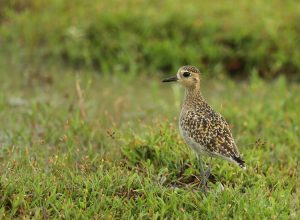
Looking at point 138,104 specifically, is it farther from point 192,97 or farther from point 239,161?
point 239,161

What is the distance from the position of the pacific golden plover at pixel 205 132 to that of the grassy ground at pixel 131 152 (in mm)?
310

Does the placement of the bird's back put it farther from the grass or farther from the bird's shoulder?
the grass

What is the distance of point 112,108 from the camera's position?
32.2 ft

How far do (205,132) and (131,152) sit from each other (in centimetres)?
106

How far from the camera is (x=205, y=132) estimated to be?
22.2 ft

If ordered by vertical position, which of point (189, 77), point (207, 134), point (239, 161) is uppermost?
point (189, 77)

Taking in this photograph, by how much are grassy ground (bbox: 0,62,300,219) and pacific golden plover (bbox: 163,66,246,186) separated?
12.2 inches

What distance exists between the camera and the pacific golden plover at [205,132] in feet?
21.8

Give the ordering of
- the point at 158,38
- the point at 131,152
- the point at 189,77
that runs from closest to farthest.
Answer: the point at 131,152 → the point at 189,77 → the point at 158,38

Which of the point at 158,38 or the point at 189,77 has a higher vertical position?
the point at 189,77

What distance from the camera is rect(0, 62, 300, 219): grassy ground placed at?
6.25 metres

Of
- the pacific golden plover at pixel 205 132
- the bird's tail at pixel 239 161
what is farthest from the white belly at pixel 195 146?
the bird's tail at pixel 239 161

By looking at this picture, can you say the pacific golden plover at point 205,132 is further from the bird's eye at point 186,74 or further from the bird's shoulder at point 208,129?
the bird's eye at point 186,74

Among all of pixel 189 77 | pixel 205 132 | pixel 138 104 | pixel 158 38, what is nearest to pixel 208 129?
pixel 205 132
